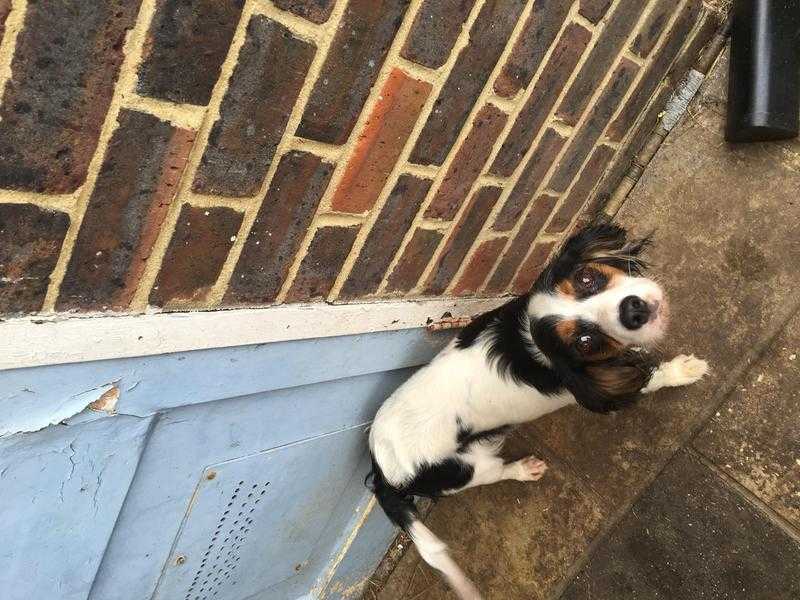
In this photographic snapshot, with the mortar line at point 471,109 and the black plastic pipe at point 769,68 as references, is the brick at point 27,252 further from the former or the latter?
the black plastic pipe at point 769,68

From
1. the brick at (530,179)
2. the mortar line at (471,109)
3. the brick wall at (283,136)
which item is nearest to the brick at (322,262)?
the brick wall at (283,136)

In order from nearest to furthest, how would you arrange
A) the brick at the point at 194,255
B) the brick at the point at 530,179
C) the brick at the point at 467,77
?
the brick at the point at 194,255 → the brick at the point at 467,77 → the brick at the point at 530,179

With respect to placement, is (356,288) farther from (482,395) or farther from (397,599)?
(397,599)

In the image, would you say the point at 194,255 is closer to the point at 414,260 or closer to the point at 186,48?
the point at 186,48

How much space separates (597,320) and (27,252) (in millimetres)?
1153

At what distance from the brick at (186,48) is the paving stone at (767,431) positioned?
1.58 meters

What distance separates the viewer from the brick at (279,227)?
3.08 feet

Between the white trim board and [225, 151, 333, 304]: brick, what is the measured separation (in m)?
0.05

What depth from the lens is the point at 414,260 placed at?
4.38ft

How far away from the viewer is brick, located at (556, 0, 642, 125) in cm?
138

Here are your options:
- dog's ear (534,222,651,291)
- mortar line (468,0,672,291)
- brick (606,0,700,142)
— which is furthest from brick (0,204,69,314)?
brick (606,0,700,142)

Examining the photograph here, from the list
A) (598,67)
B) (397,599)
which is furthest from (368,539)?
(598,67)

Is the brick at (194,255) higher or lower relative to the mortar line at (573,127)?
lower

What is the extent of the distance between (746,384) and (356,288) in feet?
3.81
